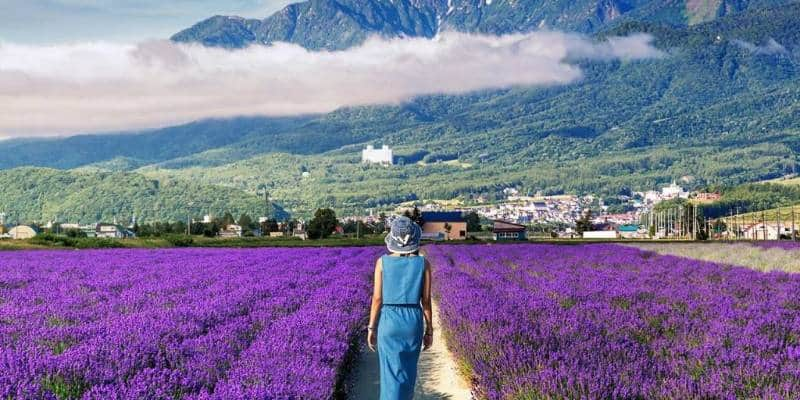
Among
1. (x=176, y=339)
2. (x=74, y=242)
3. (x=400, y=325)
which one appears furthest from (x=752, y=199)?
(x=400, y=325)

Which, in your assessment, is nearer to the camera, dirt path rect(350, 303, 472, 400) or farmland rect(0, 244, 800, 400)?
farmland rect(0, 244, 800, 400)

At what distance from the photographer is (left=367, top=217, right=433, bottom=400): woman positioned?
6.64 meters

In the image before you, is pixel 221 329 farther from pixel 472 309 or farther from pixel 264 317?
pixel 472 309

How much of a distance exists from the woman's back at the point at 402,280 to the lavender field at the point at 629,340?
102 cm

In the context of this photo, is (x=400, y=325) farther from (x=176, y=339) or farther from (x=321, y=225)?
(x=321, y=225)

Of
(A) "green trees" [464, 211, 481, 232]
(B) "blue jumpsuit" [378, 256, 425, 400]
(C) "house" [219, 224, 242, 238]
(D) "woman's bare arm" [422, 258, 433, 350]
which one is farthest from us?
(A) "green trees" [464, 211, 481, 232]

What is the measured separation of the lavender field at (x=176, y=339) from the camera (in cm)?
616

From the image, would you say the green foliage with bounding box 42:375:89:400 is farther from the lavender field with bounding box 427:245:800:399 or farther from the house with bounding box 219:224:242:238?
the house with bounding box 219:224:242:238

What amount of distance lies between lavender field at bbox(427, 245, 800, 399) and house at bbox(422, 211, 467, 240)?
88.3 metres

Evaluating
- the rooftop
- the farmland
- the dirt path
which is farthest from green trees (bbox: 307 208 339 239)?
the dirt path

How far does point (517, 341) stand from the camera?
→ 8.73 meters

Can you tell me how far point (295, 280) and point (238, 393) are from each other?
36.2 ft

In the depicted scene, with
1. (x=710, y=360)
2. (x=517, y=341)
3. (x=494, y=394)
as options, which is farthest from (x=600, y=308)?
(x=494, y=394)

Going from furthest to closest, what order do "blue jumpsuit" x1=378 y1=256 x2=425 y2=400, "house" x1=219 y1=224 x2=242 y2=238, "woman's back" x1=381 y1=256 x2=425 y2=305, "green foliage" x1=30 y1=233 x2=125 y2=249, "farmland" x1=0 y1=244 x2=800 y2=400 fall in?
"house" x1=219 y1=224 x2=242 y2=238 < "green foliage" x1=30 y1=233 x2=125 y2=249 < "woman's back" x1=381 y1=256 x2=425 y2=305 < "blue jumpsuit" x1=378 y1=256 x2=425 y2=400 < "farmland" x1=0 y1=244 x2=800 y2=400
